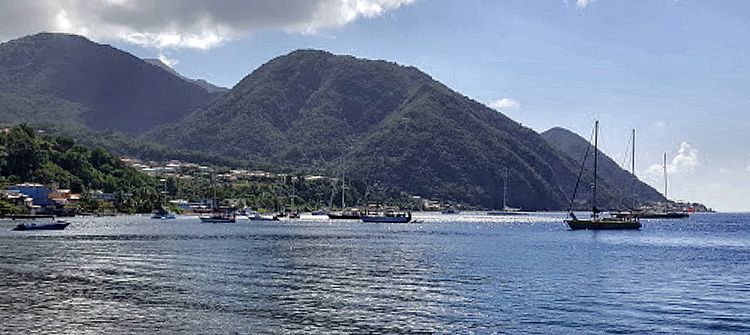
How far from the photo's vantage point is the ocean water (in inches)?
1875

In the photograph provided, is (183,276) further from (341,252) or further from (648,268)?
(648,268)

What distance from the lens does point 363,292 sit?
62.7 meters

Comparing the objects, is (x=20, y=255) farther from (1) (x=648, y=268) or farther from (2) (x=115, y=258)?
(1) (x=648, y=268)

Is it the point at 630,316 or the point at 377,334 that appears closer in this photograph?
the point at 377,334

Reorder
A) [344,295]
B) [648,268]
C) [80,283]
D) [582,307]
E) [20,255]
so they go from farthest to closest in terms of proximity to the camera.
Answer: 1. [20,255]
2. [648,268]
3. [80,283]
4. [344,295]
5. [582,307]

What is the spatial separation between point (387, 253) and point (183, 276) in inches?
1704

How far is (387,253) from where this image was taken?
367 feet

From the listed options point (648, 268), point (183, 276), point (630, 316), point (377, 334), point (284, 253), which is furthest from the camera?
point (284, 253)

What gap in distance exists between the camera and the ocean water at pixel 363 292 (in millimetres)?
47625

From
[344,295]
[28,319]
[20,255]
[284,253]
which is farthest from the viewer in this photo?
[284,253]

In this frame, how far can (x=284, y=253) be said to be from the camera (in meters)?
108

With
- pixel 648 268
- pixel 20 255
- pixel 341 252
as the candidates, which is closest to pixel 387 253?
pixel 341 252

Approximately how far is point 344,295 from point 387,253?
169 ft

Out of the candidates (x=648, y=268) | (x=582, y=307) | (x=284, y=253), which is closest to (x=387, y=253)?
(x=284, y=253)
